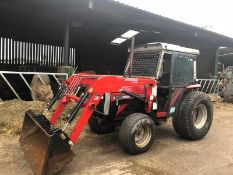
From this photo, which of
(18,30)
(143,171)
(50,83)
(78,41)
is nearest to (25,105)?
(50,83)

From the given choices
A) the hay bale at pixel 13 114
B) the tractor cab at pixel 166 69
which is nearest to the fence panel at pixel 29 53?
the hay bale at pixel 13 114

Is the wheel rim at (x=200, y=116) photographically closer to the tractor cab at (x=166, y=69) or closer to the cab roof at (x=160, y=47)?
the tractor cab at (x=166, y=69)

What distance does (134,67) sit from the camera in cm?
621

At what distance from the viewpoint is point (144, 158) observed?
4.88 meters

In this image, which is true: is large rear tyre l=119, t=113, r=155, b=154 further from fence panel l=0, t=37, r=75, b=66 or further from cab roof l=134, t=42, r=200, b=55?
fence panel l=0, t=37, r=75, b=66

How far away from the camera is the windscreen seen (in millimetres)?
5770

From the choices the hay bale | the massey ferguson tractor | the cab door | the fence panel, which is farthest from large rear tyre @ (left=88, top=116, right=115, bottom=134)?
the fence panel

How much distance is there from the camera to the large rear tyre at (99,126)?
19.2ft

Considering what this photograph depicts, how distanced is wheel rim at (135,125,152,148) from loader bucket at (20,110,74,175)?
147 cm

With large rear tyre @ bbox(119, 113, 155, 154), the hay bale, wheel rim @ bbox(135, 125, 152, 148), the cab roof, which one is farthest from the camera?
the hay bale

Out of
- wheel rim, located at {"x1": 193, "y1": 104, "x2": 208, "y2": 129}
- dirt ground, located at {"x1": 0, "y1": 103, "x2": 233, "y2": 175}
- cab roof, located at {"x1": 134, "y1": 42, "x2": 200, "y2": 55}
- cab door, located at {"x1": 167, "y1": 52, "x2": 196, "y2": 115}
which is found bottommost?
dirt ground, located at {"x1": 0, "y1": 103, "x2": 233, "y2": 175}

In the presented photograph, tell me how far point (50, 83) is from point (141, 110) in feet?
13.9

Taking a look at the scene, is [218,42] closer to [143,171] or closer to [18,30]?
[18,30]

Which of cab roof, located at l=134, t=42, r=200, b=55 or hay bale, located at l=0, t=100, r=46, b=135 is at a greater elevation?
cab roof, located at l=134, t=42, r=200, b=55
